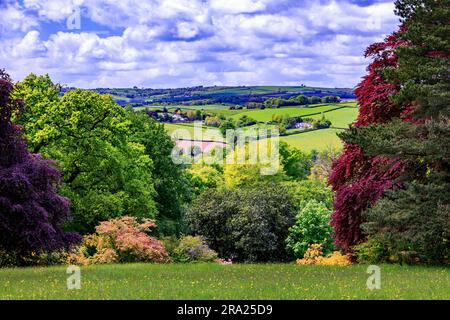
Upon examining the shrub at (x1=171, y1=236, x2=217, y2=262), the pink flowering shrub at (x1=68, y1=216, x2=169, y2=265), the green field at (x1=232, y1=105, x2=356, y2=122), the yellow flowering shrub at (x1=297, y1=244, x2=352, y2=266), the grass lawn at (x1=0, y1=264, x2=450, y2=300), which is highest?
the green field at (x1=232, y1=105, x2=356, y2=122)

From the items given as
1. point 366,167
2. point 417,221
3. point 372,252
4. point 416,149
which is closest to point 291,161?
point 366,167

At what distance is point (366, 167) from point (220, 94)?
13724 cm

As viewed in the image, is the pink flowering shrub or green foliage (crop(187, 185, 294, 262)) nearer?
the pink flowering shrub

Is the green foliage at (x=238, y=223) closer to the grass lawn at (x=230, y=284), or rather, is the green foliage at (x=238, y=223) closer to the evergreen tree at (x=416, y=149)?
the evergreen tree at (x=416, y=149)

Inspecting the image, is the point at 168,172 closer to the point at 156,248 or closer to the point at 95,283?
the point at 156,248

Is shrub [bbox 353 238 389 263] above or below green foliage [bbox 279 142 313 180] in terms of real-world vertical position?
above

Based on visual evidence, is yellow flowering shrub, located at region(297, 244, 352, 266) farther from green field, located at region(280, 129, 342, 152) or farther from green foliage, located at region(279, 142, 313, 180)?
green field, located at region(280, 129, 342, 152)

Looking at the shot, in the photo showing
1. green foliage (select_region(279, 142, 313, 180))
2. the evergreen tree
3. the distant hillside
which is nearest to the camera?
the evergreen tree

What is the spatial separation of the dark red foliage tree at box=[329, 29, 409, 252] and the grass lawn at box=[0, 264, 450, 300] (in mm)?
6201

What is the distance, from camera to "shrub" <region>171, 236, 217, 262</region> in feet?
133

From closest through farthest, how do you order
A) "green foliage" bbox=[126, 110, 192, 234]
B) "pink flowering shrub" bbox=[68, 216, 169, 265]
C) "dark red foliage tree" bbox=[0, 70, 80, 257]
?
"dark red foliage tree" bbox=[0, 70, 80, 257] → "pink flowering shrub" bbox=[68, 216, 169, 265] → "green foliage" bbox=[126, 110, 192, 234]

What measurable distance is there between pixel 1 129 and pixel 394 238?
17242mm

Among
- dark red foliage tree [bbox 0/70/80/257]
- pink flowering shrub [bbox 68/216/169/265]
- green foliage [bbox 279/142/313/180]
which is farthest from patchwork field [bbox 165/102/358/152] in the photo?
dark red foliage tree [bbox 0/70/80/257]

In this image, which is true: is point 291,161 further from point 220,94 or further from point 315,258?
point 220,94
